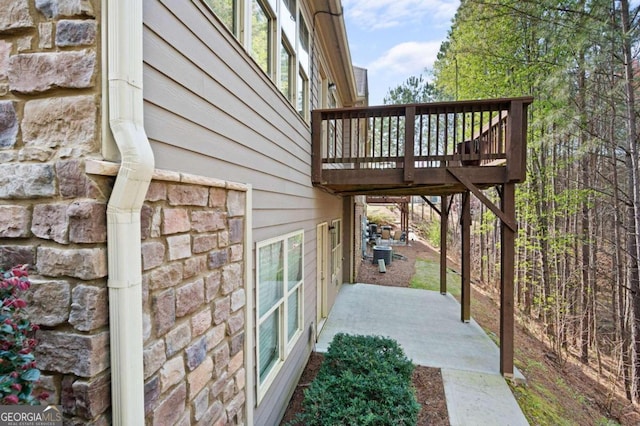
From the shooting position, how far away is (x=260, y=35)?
3.12 meters

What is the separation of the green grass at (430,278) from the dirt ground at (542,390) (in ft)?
3.77

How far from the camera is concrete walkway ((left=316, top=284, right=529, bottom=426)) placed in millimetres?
3828

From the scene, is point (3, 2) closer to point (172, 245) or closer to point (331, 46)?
point (172, 245)

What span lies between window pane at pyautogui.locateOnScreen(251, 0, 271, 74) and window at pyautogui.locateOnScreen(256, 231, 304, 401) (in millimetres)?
1834

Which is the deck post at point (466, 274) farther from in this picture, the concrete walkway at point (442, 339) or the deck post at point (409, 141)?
the deck post at point (409, 141)

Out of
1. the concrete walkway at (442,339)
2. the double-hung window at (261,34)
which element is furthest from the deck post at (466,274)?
the double-hung window at (261,34)

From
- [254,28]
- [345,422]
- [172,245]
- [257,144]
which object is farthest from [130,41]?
[345,422]

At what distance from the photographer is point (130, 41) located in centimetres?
119

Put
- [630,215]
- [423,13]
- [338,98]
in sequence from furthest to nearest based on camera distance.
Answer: [423,13], [338,98], [630,215]

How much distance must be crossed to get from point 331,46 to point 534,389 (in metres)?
7.05

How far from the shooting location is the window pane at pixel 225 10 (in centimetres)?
218

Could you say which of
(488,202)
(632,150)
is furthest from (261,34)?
(632,150)

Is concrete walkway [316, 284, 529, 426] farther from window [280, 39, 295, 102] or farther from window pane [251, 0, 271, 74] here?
window pane [251, 0, 271, 74]

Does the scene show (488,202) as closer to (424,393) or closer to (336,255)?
(424,393)
